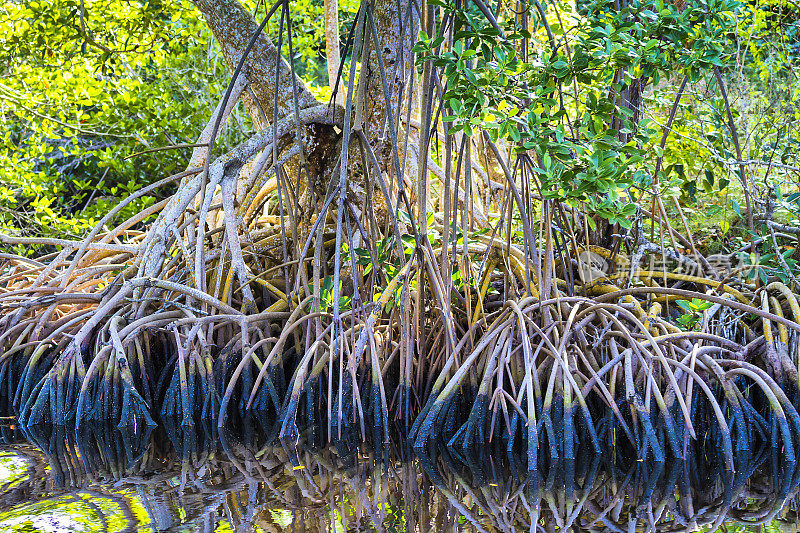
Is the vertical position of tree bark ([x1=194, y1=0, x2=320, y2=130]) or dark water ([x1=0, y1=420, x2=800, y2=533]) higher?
tree bark ([x1=194, y1=0, x2=320, y2=130])

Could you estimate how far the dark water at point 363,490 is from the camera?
7.80ft

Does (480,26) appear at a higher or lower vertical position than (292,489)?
higher

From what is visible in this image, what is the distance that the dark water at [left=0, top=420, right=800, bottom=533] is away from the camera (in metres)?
2.38

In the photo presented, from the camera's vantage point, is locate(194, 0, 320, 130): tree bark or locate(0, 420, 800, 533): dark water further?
locate(194, 0, 320, 130): tree bark

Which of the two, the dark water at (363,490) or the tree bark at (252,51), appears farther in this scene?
the tree bark at (252,51)

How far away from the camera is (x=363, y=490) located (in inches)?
107

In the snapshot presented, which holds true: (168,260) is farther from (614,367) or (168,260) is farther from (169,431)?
(614,367)

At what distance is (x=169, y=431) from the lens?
3707mm

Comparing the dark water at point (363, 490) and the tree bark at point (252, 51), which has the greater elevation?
the tree bark at point (252, 51)

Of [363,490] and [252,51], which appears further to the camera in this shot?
[252,51]

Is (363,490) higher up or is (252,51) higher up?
(252,51)

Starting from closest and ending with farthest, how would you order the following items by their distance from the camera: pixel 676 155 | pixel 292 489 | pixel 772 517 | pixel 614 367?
pixel 772 517
pixel 292 489
pixel 614 367
pixel 676 155

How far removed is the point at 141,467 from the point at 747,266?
2.92 metres

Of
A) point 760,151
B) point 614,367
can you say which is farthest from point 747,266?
point 760,151
